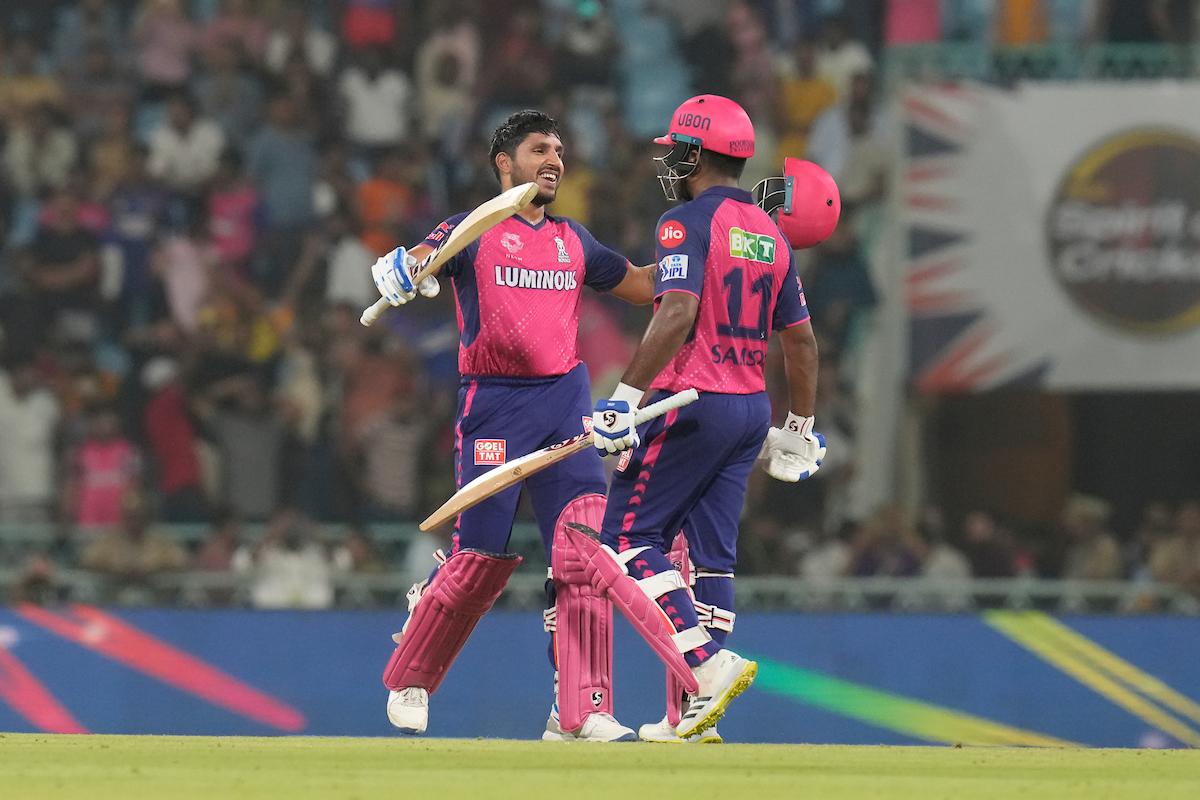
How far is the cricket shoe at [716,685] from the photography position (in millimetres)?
7168

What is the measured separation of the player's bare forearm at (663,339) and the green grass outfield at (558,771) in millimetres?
1213

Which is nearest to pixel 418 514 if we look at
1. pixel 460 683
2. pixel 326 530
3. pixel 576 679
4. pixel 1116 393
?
pixel 326 530

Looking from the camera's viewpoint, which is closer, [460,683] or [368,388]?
[460,683]

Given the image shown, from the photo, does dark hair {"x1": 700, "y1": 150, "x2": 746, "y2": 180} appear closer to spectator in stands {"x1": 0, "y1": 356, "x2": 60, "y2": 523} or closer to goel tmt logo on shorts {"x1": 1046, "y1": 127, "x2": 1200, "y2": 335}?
goel tmt logo on shorts {"x1": 1046, "y1": 127, "x2": 1200, "y2": 335}

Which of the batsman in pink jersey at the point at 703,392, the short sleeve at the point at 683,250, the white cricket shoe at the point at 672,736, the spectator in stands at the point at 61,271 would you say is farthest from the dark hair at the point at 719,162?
the spectator in stands at the point at 61,271

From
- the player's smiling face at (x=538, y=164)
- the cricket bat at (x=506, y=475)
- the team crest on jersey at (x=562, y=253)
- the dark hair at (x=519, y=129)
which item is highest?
the dark hair at (x=519, y=129)

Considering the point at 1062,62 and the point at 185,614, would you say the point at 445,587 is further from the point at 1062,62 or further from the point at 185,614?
the point at 1062,62

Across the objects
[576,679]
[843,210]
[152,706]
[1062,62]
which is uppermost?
[1062,62]

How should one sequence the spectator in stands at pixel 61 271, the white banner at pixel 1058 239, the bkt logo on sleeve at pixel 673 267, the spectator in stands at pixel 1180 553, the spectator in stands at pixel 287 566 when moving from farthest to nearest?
the spectator in stands at pixel 61 271 < the white banner at pixel 1058 239 < the spectator in stands at pixel 1180 553 < the spectator in stands at pixel 287 566 < the bkt logo on sleeve at pixel 673 267

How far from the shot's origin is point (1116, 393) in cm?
1480

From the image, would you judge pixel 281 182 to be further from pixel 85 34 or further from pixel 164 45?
pixel 85 34

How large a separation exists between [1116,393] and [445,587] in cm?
786

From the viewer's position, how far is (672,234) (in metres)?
7.43

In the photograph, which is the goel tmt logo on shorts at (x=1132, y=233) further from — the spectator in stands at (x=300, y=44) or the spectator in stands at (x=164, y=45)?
the spectator in stands at (x=164, y=45)
